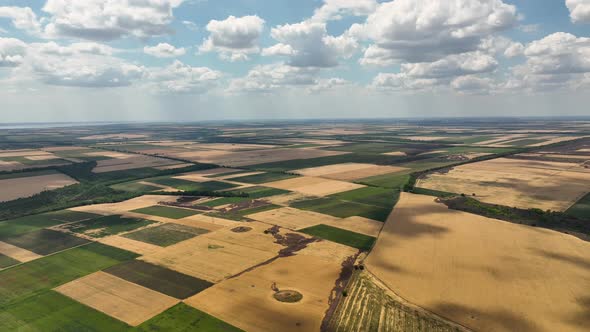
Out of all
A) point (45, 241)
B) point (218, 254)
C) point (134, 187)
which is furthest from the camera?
point (134, 187)

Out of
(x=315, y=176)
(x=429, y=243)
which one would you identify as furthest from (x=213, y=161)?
(x=429, y=243)

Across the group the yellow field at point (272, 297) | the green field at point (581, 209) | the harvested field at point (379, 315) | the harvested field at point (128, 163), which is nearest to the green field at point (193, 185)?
the harvested field at point (128, 163)

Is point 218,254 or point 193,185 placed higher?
point 193,185

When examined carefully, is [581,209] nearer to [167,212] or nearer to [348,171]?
[348,171]

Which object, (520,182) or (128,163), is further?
(128,163)

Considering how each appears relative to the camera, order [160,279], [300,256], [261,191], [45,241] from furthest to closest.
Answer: [261,191]
[45,241]
[300,256]
[160,279]

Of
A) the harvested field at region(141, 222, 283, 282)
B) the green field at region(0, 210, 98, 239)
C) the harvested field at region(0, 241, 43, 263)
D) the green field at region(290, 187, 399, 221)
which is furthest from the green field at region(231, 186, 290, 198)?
the harvested field at region(0, 241, 43, 263)

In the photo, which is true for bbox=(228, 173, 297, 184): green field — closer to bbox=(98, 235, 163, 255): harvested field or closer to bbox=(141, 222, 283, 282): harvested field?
bbox=(141, 222, 283, 282): harvested field

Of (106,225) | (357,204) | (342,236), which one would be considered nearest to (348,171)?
(357,204)
